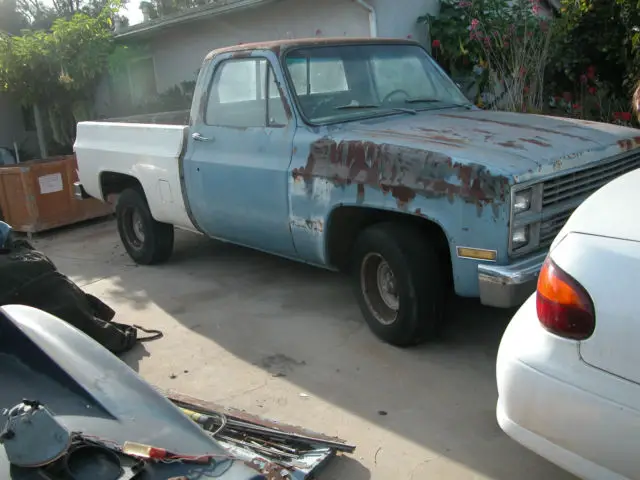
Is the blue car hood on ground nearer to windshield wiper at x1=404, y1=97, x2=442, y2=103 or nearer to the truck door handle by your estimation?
the truck door handle

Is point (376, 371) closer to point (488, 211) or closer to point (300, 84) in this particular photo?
point (488, 211)

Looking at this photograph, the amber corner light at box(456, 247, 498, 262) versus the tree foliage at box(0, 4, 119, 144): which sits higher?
the tree foliage at box(0, 4, 119, 144)

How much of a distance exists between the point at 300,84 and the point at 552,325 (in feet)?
9.61

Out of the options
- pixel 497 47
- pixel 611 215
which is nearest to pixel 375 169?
pixel 611 215

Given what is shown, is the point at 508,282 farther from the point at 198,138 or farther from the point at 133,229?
the point at 133,229

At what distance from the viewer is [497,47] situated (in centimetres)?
809

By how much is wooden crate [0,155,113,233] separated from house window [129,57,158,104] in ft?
16.8

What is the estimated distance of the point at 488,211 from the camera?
3.32 meters

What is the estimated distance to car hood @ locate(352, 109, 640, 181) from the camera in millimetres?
3434

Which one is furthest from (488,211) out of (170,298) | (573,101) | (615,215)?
(573,101)

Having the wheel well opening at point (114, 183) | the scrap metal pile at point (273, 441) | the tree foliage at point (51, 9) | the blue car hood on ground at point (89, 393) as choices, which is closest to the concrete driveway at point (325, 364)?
the scrap metal pile at point (273, 441)

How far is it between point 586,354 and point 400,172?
5.92ft

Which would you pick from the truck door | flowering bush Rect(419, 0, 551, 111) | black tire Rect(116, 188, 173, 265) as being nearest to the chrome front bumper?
the truck door

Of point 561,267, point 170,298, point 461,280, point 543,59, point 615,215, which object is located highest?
point 543,59
